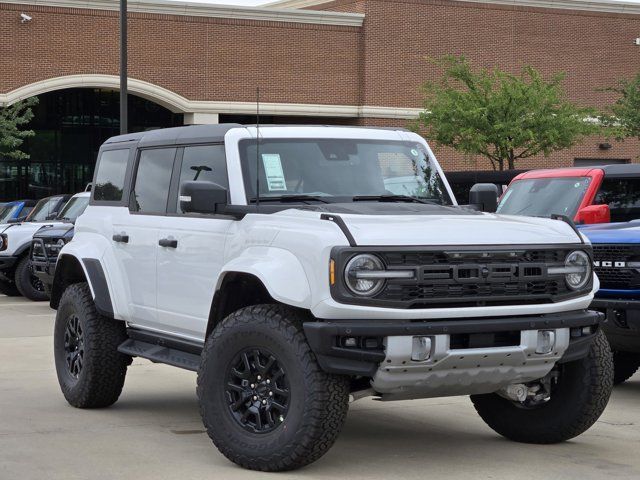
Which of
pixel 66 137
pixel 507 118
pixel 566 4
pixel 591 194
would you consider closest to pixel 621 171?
pixel 591 194

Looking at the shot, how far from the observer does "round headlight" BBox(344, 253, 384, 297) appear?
6.70 metres

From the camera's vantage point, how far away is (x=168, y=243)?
27.4 ft

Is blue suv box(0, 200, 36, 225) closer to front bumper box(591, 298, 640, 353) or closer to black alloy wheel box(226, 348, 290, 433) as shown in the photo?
front bumper box(591, 298, 640, 353)

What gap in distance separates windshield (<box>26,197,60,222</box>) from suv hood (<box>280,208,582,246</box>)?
15.8 meters

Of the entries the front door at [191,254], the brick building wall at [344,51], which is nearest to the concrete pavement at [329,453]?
the front door at [191,254]

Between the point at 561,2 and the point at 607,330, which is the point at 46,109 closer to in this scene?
the point at 561,2

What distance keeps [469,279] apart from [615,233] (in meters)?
3.49

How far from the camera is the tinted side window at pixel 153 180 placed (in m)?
8.90

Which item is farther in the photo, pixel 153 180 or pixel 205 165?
pixel 153 180

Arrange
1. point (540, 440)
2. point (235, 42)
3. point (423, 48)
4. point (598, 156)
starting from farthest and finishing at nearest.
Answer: point (598, 156) < point (423, 48) < point (235, 42) < point (540, 440)

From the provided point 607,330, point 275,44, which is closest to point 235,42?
point 275,44

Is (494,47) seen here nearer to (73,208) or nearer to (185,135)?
(73,208)

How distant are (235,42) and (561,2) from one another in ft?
46.4

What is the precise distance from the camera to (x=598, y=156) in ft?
171
